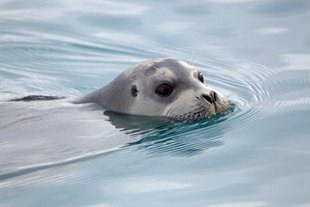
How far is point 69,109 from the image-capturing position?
700 centimetres

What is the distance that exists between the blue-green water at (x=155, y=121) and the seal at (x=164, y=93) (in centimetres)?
18

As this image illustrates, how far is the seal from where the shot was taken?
6.35m

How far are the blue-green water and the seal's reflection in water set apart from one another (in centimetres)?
1

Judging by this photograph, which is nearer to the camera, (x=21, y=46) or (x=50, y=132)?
(x=50, y=132)

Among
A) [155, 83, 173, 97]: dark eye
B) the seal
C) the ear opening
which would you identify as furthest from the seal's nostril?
the ear opening

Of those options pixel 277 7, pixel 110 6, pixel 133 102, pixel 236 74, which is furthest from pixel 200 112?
pixel 110 6

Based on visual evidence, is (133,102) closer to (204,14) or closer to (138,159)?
(138,159)

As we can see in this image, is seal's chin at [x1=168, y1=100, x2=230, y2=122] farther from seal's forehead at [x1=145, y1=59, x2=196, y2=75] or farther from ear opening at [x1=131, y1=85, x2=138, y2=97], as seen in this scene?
ear opening at [x1=131, y1=85, x2=138, y2=97]

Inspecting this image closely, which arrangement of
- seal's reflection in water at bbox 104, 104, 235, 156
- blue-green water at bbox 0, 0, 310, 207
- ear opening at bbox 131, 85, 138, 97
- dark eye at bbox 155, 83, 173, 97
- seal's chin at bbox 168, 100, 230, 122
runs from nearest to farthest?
1. blue-green water at bbox 0, 0, 310, 207
2. seal's reflection in water at bbox 104, 104, 235, 156
3. seal's chin at bbox 168, 100, 230, 122
4. dark eye at bbox 155, 83, 173, 97
5. ear opening at bbox 131, 85, 138, 97

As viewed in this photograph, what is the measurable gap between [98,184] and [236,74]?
4.08 metres

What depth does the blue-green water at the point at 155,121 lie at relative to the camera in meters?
4.75

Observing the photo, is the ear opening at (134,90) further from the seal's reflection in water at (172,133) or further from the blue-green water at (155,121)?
the blue-green water at (155,121)

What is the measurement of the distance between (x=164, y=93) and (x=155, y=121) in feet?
1.11

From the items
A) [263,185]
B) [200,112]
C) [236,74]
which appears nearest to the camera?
Result: [263,185]
